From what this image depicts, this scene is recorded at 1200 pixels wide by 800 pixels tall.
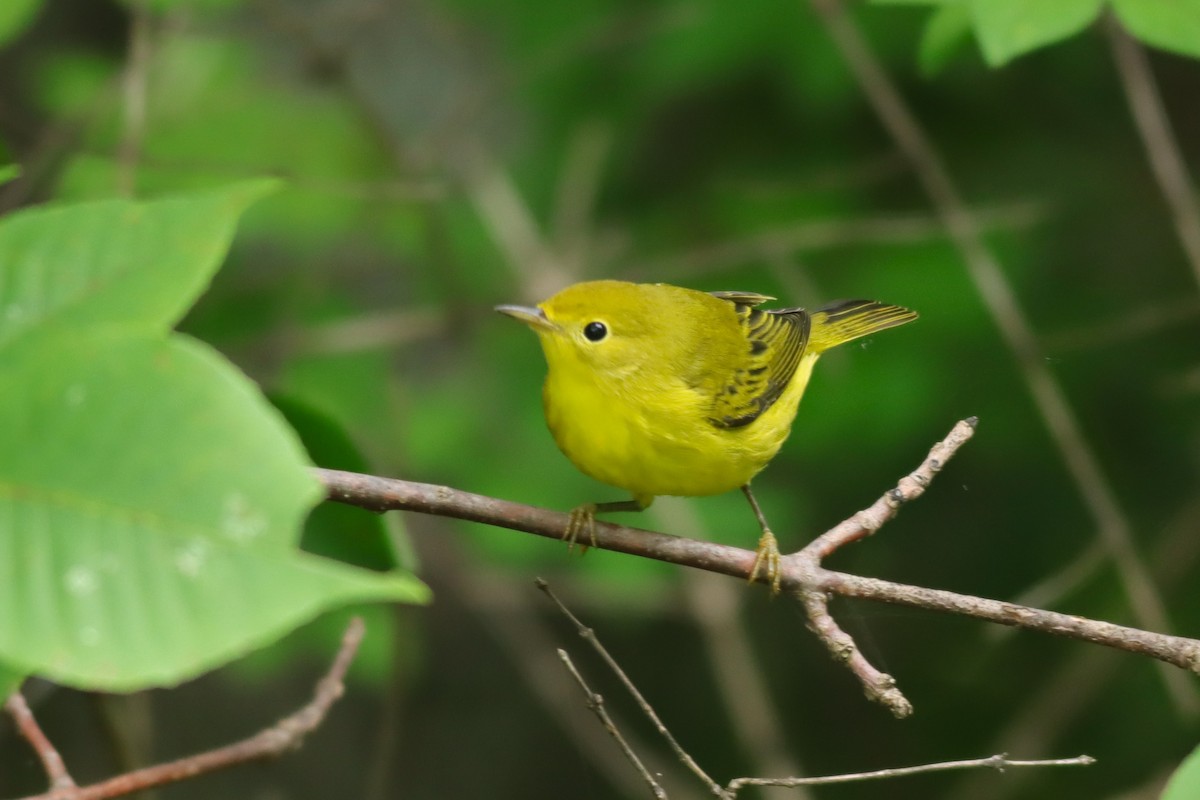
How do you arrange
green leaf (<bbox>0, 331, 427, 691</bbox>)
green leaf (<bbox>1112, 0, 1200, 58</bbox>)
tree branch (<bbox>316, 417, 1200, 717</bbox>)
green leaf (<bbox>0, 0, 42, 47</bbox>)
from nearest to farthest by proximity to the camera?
green leaf (<bbox>0, 331, 427, 691</bbox>), tree branch (<bbox>316, 417, 1200, 717</bbox>), green leaf (<bbox>1112, 0, 1200, 58</bbox>), green leaf (<bbox>0, 0, 42, 47</bbox>)

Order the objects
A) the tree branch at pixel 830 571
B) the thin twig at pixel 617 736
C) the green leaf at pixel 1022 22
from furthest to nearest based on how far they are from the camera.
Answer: the green leaf at pixel 1022 22 → the tree branch at pixel 830 571 → the thin twig at pixel 617 736

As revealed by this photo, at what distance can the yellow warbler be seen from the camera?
3.45 metres

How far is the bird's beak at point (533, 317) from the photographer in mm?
3656

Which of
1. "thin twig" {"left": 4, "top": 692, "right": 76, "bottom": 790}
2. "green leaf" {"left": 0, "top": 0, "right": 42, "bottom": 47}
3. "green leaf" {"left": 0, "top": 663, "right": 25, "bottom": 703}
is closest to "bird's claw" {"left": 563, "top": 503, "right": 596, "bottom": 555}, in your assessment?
"thin twig" {"left": 4, "top": 692, "right": 76, "bottom": 790}

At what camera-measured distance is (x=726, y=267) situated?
5113mm

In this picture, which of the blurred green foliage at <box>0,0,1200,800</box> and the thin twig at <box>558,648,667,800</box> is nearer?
the thin twig at <box>558,648,667,800</box>

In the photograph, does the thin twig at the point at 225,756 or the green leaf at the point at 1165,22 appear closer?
Answer: the thin twig at the point at 225,756

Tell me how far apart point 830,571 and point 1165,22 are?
4.85 feet

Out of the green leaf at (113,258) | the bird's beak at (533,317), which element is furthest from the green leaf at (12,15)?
the green leaf at (113,258)

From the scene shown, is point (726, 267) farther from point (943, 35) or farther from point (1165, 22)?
point (1165, 22)

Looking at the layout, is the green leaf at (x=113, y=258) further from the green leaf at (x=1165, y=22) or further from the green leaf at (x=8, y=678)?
the green leaf at (x=1165, y=22)

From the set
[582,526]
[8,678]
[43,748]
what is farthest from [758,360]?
[8,678]

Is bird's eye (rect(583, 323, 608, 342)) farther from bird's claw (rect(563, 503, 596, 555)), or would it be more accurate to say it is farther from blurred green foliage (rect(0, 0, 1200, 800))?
blurred green foliage (rect(0, 0, 1200, 800))

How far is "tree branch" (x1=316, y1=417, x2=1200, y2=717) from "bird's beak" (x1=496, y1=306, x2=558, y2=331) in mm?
1006
